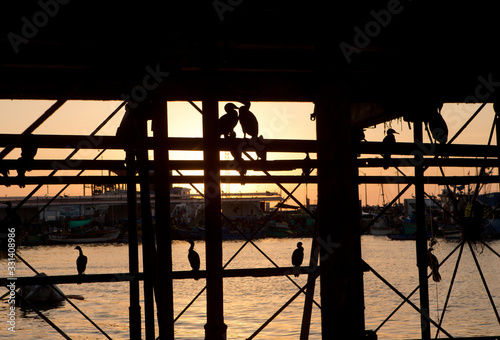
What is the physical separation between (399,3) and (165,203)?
4136 millimetres

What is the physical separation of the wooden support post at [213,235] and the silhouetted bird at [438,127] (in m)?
3.56

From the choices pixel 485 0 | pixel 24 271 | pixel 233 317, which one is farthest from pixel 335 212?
pixel 24 271

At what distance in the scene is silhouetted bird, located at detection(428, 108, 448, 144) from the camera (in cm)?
830

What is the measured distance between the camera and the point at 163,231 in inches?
342

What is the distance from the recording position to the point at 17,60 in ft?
22.7

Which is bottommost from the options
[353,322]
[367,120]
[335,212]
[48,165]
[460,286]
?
[460,286]

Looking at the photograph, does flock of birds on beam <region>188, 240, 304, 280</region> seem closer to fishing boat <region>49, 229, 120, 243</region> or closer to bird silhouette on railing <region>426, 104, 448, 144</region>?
bird silhouette on railing <region>426, 104, 448, 144</region>

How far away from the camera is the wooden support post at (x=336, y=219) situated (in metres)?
5.20

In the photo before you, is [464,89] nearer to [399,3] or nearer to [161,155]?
[399,3]

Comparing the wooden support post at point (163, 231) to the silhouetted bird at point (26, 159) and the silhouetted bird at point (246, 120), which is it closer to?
the silhouetted bird at point (246, 120)

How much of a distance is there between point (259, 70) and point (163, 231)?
100 inches

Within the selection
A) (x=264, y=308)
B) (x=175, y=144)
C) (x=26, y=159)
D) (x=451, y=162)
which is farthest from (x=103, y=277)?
(x=264, y=308)

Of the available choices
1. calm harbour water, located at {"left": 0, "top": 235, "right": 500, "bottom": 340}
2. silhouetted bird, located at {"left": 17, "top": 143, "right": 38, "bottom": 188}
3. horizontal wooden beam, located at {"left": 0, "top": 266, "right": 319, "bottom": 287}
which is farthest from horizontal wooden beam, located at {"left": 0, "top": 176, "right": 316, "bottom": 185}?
calm harbour water, located at {"left": 0, "top": 235, "right": 500, "bottom": 340}

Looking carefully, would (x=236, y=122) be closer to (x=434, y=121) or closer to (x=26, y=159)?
(x=26, y=159)
